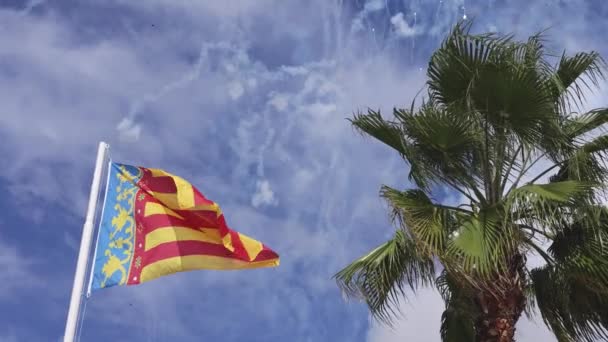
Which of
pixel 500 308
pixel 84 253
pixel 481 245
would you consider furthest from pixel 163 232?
pixel 500 308

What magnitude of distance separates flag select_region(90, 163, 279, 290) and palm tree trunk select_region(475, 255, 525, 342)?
2498 mm

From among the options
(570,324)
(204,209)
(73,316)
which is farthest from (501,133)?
(73,316)

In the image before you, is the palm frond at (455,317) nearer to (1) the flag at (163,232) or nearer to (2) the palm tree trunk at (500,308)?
(2) the palm tree trunk at (500,308)

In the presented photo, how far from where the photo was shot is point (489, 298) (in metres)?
9.58

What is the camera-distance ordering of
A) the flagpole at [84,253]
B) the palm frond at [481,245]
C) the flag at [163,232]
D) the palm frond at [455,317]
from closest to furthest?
the flagpole at [84,253], the palm frond at [481,245], the flag at [163,232], the palm frond at [455,317]

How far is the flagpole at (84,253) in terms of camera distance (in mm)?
8289

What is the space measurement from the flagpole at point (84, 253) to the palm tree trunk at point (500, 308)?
4438mm

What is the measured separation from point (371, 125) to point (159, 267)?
3.36 metres

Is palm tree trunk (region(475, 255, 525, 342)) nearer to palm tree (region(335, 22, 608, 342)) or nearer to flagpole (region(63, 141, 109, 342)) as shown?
palm tree (region(335, 22, 608, 342))

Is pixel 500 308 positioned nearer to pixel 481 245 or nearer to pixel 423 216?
pixel 481 245

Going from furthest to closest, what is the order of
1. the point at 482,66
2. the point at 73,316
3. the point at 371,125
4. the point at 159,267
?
1. the point at 371,125
2. the point at 482,66
3. the point at 159,267
4. the point at 73,316

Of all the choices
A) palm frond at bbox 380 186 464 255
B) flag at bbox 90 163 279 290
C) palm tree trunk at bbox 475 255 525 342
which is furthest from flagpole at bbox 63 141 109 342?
palm tree trunk at bbox 475 255 525 342

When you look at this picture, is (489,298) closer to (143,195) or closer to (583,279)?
(583,279)

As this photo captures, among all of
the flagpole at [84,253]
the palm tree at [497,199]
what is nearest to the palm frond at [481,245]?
the palm tree at [497,199]
